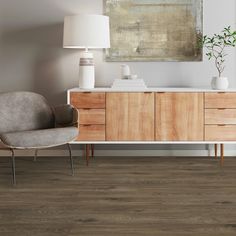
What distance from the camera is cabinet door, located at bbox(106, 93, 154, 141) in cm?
413

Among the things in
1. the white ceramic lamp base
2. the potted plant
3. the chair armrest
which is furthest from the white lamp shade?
the potted plant

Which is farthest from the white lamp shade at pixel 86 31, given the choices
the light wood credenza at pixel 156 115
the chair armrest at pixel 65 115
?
the chair armrest at pixel 65 115

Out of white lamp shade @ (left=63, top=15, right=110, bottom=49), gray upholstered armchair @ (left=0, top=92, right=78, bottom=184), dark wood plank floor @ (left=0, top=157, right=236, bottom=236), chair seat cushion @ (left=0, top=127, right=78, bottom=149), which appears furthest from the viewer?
white lamp shade @ (left=63, top=15, right=110, bottom=49)

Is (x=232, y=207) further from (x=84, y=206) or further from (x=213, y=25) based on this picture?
(x=213, y=25)

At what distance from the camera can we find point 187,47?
450cm

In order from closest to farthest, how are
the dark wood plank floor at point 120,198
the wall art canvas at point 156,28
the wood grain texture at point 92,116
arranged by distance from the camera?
1. the dark wood plank floor at point 120,198
2. the wood grain texture at point 92,116
3. the wall art canvas at point 156,28

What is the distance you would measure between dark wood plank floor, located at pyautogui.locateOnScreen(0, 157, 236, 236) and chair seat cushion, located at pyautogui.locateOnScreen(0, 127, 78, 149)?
0.95 feet

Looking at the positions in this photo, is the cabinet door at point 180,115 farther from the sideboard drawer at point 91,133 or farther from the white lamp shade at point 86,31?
the white lamp shade at point 86,31

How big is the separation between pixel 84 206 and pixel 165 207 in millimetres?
496

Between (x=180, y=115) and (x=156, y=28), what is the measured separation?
944 mm

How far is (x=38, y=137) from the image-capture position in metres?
3.49

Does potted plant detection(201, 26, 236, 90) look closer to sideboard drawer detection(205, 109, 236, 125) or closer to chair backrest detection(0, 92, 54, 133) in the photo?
sideboard drawer detection(205, 109, 236, 125)

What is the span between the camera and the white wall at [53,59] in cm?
453

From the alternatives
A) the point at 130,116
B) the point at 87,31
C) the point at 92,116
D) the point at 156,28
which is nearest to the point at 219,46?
the point at 156,28
